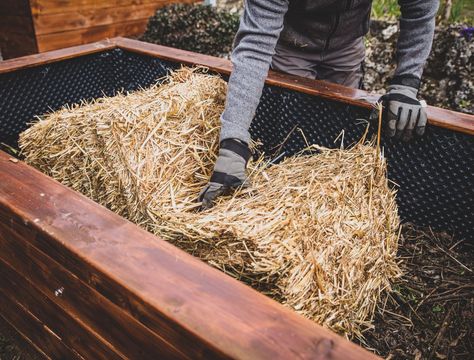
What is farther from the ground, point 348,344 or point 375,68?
point 348,344

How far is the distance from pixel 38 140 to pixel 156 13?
4.31 meters

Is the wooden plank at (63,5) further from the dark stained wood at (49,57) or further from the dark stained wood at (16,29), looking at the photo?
the dark stained wood at (49,57)

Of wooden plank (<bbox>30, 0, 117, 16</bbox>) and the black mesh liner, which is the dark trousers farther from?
wooden plank (<bbox>30, 0, 117, 16</bbox>)

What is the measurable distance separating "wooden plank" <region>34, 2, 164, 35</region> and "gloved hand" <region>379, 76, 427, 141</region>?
4134 mm

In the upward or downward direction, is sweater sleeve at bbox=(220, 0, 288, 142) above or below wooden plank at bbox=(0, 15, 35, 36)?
above

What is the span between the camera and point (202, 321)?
802 millimetres

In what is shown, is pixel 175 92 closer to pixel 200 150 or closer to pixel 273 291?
pixel 200 150

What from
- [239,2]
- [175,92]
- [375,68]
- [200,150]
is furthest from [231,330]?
[239,2]

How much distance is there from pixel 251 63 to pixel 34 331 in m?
1.36

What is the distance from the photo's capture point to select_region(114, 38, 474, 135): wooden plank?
183 cm

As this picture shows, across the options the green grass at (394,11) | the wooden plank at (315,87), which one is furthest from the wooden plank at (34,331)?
the green grass at (394,11)

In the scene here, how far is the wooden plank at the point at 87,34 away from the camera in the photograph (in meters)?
4.67

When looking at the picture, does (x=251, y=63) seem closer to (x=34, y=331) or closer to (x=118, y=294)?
(x=118, y=294)

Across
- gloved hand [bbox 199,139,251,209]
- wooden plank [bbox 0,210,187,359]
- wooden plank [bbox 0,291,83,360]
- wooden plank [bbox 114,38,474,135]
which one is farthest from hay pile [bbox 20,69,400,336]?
wooden plank [bbox 0,291,83,360]
